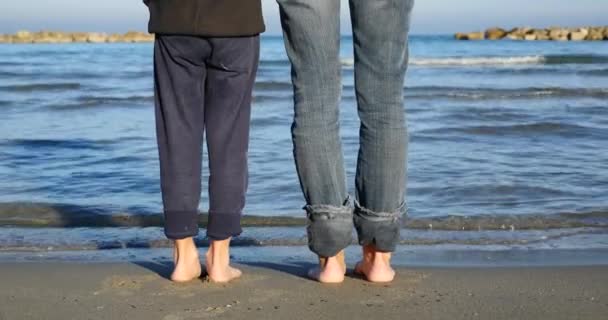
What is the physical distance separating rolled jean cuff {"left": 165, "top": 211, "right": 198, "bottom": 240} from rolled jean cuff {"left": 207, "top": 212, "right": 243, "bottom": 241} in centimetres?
7

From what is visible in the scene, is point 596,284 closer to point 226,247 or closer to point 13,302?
point 226,247

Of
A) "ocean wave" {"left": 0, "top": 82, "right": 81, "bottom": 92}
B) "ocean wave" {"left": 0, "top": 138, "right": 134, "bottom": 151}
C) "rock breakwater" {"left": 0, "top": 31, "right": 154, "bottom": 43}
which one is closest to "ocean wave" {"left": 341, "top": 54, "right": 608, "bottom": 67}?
"ocean wave" {"left": 0, "top": 82, "right": 81, "bottom": 92}

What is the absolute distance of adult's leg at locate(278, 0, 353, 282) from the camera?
9.40 ft

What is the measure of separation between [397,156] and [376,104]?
20cm

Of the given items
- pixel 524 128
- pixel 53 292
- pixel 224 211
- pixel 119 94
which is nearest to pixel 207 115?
pixel 224 211

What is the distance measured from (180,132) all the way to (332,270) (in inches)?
28.9

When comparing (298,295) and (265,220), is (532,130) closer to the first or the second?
(265,220)

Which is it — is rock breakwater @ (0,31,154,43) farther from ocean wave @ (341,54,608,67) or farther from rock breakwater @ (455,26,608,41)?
ocean wave @ (341,54,608,67)

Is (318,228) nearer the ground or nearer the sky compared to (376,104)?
nearer the ground

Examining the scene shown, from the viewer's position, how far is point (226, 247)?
3143 mm

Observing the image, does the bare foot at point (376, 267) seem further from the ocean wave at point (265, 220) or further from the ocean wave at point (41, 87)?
the ocean wave at point (41, 87)

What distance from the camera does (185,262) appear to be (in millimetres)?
3115

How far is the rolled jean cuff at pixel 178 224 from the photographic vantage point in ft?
10.1

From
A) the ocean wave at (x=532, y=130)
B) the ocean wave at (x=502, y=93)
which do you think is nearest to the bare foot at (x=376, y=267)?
the ocean wave at (x=532, y=130)
